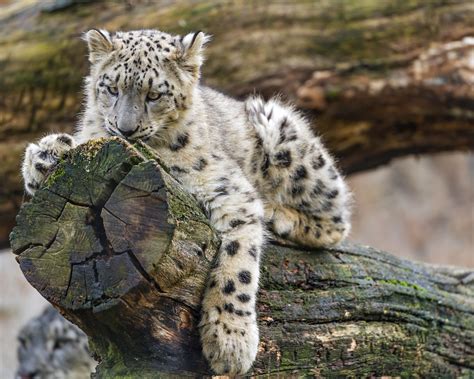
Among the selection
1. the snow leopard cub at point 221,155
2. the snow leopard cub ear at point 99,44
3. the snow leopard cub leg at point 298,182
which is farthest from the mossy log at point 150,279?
the snow leopard cub ear at point 99,44

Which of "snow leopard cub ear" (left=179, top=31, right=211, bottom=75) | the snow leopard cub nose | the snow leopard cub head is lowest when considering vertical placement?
the snow leopard cub nose

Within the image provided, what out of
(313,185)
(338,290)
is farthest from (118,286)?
(313,185)

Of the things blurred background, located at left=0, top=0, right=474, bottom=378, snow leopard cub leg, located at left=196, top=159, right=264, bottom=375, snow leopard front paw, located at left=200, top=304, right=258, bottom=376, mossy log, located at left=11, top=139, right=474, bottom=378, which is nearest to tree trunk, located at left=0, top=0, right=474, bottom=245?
blurred background, located at left=0, top=0, right=474, bottom=378

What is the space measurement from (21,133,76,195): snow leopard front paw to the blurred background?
11.6 ft

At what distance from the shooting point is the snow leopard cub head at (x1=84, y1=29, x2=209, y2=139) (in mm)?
5031

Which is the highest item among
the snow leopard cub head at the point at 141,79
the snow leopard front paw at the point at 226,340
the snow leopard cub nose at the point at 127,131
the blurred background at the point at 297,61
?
the blurred background at the point at 297,61

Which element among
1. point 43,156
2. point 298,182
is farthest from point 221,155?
point 43,156

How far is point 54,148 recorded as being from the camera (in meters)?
4.73

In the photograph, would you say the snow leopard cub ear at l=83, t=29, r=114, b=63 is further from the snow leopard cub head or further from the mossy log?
the mossy log

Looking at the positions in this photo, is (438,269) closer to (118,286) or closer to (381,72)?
(381,72)

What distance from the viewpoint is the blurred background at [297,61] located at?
842 cm

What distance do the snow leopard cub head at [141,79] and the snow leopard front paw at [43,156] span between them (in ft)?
1.18

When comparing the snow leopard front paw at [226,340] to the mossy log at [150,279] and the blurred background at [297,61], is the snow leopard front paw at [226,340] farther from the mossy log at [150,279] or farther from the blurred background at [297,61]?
the blurred background at [297,61]

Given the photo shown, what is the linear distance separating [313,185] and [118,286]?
2392mm
